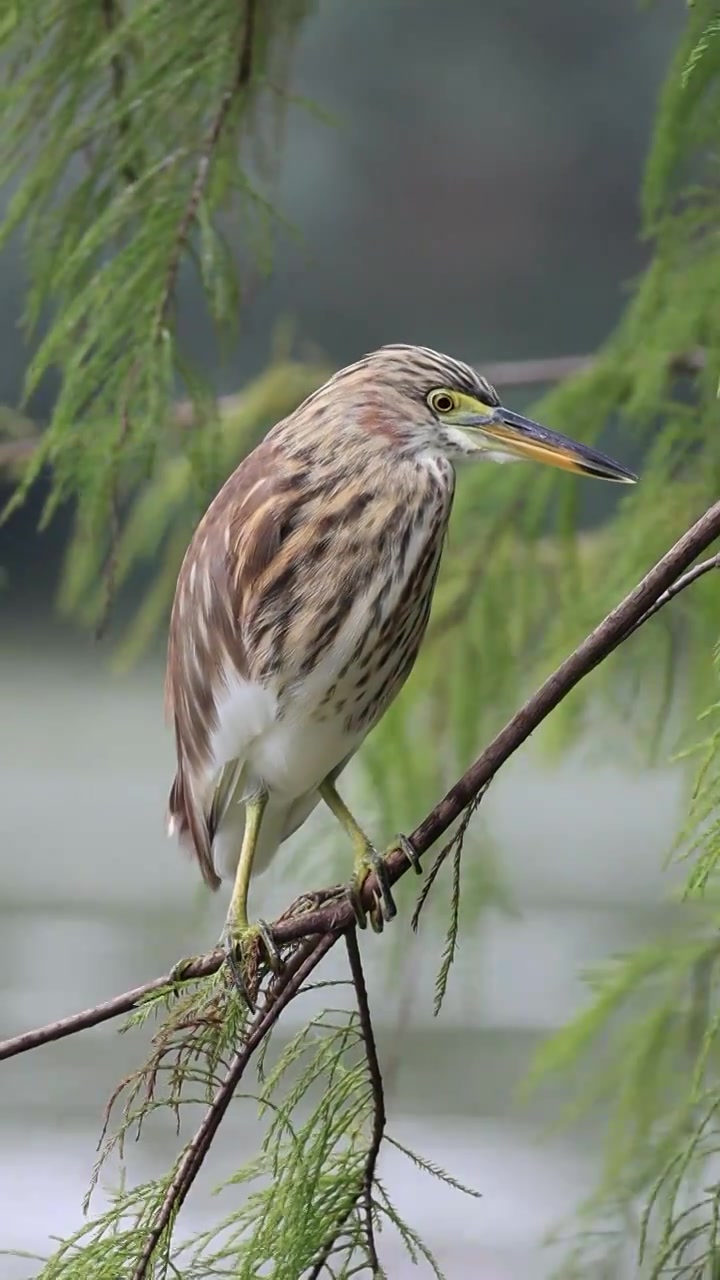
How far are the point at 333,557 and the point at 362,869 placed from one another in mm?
148

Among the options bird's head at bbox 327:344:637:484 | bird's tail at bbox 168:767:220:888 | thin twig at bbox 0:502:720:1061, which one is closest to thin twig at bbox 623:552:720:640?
thin twig at bbox 0:502:720:1061

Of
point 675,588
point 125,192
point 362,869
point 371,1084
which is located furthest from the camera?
→ point 125,192

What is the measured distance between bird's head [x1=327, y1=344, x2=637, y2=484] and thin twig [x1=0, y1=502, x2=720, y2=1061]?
0.25 meters

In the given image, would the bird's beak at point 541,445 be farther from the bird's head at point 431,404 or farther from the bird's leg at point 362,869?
the bird's leg at point 362,869

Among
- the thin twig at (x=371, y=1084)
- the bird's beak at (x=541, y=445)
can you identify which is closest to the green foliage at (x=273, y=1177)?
the thin twig at (x=371, y=1084)

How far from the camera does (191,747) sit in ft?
3.14

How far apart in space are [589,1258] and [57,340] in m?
0.72

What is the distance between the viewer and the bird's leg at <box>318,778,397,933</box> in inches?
28.1

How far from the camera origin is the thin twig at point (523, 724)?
563 mm

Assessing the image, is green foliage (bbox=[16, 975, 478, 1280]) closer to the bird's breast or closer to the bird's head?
the bird's breast

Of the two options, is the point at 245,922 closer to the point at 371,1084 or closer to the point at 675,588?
the point at 371,1084

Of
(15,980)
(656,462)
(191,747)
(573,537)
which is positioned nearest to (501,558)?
(573,537)

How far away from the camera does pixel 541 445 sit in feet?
2.69

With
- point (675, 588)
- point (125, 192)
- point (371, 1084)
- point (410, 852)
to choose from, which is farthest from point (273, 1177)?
point (125, 192)
